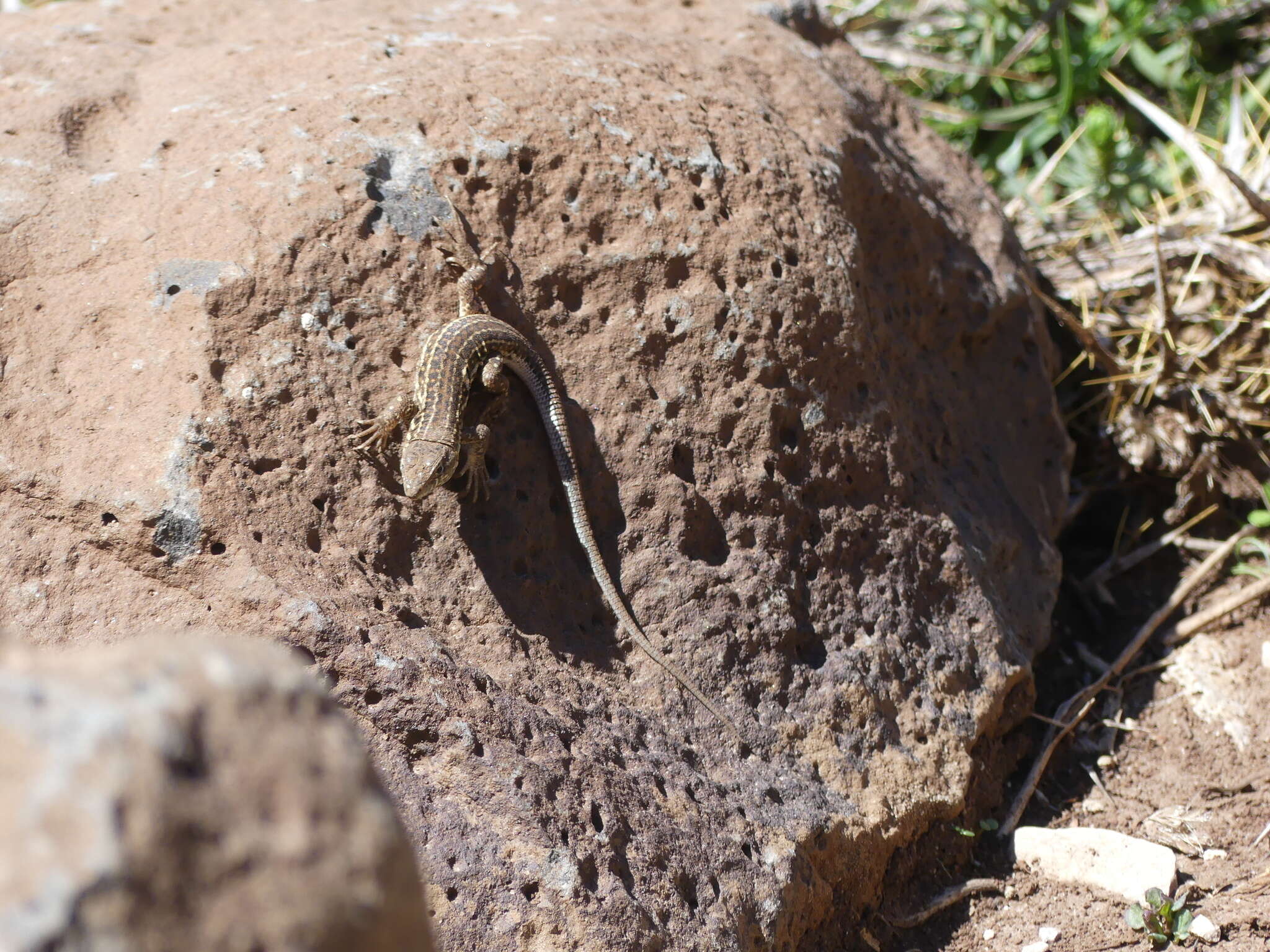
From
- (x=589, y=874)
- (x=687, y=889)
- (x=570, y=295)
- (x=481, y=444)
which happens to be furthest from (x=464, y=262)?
Answer: (x=687, y=889)

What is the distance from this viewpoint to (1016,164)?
233 inches

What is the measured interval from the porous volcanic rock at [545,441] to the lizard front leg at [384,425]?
48mm

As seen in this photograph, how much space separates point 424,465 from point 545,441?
48cm

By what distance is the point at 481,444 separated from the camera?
318 centimetres

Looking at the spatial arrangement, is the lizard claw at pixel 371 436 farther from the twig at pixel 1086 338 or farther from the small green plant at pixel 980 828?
the twig at pixel 1086 338

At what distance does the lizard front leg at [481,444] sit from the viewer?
10.2 ft

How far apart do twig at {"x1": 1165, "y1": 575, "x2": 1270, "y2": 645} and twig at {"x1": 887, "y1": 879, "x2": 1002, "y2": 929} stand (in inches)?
60.2

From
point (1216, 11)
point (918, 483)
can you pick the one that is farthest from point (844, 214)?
point (1216, 11)

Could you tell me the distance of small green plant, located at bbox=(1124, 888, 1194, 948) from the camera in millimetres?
3010

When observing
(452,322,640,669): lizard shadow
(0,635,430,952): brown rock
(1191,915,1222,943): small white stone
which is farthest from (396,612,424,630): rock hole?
(1191,915,1222,943): small white stone

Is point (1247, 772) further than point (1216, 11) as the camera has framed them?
No

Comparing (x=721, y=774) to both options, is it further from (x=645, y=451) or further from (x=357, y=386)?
(x=357, y=386)

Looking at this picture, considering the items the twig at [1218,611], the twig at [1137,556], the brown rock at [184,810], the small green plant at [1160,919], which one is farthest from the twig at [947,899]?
the brown rock at [184,810]

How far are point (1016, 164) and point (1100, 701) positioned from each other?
340 centimetres
